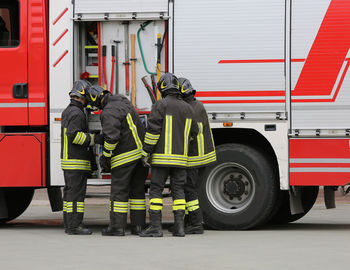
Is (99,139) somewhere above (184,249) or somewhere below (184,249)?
above

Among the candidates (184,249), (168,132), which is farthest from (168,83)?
(184,249)

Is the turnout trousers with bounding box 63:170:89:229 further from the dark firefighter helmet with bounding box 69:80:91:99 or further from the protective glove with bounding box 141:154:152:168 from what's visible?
the dark firefighter helmet with bounding box 69:80:91:99

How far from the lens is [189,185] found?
384 inches

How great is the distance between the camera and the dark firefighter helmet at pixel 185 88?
31.3 ft

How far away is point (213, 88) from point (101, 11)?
68.7 inches

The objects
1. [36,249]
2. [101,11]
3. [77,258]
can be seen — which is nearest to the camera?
[77,258]

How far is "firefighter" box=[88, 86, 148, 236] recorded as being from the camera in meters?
9.48

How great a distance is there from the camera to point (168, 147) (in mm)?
9414

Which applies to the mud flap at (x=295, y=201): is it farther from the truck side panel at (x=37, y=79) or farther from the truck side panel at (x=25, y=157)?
the truck side panel at (x=37, y=79)

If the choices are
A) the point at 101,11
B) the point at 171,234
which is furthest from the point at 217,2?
the point at 171,234

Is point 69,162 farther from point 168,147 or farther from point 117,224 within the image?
point 168,147

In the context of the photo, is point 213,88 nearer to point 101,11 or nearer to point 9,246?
point 101,11

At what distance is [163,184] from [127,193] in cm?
46

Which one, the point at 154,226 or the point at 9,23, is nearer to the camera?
the point at 154,226
